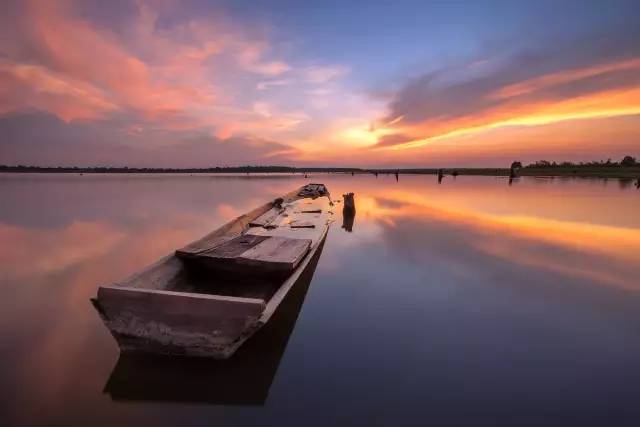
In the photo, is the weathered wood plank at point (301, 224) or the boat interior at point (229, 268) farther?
the weathered wood plank at point (301, 224)

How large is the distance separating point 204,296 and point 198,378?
0.92 meters

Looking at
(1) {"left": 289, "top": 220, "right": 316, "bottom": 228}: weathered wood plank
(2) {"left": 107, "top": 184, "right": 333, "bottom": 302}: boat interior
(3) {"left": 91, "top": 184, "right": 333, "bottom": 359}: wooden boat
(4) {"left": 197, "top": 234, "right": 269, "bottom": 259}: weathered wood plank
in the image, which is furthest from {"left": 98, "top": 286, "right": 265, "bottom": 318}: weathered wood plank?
(1) {"left": 289, "top": 220, "right": 316, "bottom": 228}: weathered wood plank

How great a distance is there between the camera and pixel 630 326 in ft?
15.3

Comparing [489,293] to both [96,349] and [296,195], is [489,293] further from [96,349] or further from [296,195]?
[296,195]

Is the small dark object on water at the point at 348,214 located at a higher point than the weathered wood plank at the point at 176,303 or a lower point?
lower

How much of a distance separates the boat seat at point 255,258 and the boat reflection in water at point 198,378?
1174mm

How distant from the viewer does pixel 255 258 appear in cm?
498

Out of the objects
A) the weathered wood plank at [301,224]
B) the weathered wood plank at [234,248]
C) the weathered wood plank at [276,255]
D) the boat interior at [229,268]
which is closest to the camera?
the boat interior at [229,268]

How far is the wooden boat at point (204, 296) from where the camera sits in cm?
317

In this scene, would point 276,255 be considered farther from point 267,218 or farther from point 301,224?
point 267,218

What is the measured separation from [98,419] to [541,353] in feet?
16.5

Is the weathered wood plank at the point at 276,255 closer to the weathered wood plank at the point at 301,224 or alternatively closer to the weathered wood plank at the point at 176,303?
the weathered wood plank at the point at 176,303

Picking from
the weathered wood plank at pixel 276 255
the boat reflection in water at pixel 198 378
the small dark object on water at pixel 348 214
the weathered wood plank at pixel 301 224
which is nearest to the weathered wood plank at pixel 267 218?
the weathered wood plank at pixel 301 224

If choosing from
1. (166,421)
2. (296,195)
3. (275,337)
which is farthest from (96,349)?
(296,195)
